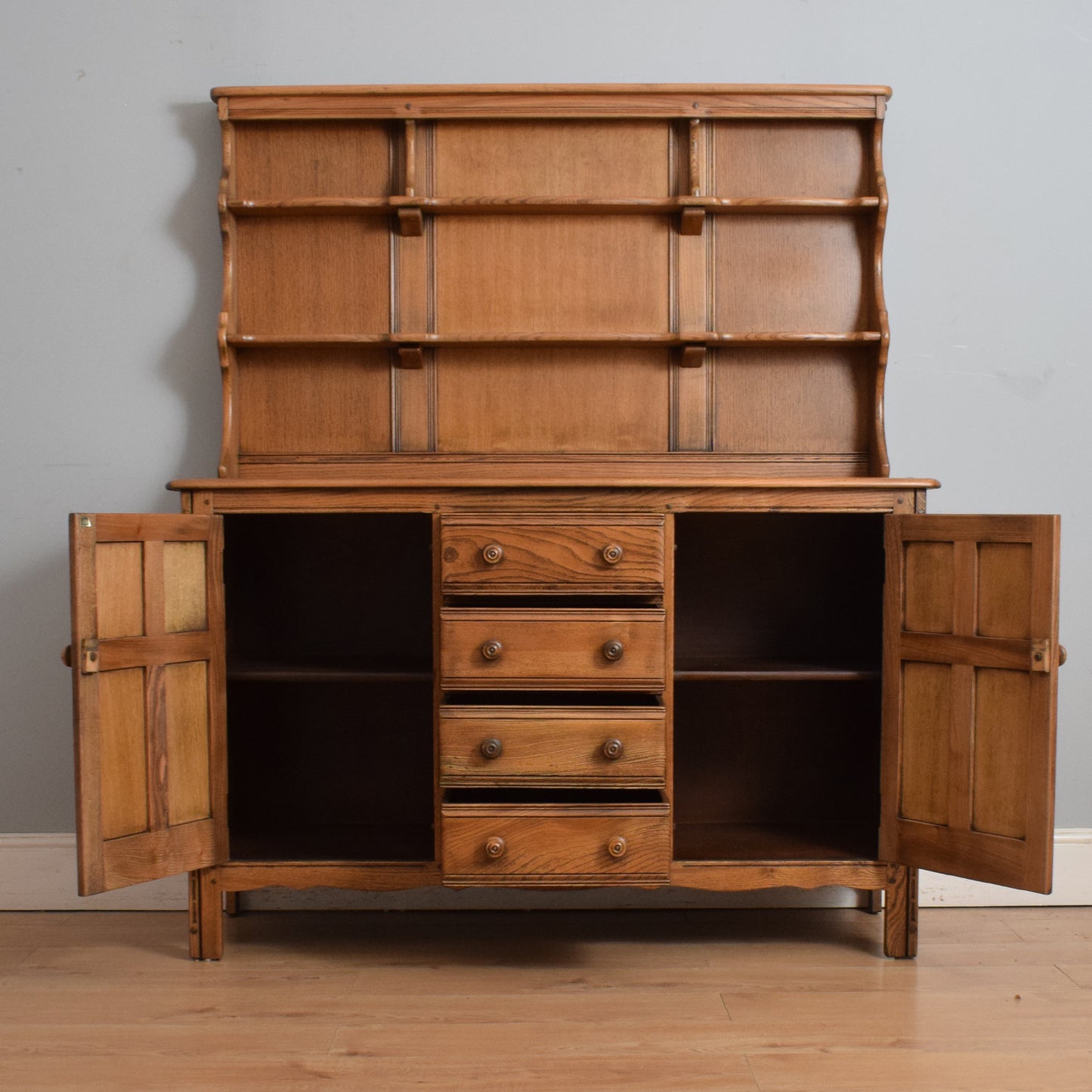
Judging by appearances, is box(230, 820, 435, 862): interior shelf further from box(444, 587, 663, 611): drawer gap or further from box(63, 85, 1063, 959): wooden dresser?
box(444, 587, 663, 611): drawer gap

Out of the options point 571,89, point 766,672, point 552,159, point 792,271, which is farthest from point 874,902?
point 571,89

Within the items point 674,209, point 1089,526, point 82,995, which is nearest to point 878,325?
point 674,209

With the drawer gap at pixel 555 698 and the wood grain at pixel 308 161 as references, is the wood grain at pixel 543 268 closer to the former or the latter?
the wood grain at pixel 308 161

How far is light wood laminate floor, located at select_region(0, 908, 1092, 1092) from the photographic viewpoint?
1.75 meters

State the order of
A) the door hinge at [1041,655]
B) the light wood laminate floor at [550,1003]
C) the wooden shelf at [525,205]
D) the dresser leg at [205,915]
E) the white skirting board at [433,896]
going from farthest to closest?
the white skirting board at [433,896]
the wooden shelf at [525,205]
the dresser leg at [205,915]
the door hinge at [1041,655]
the light wood laminate floor at [550,1003]

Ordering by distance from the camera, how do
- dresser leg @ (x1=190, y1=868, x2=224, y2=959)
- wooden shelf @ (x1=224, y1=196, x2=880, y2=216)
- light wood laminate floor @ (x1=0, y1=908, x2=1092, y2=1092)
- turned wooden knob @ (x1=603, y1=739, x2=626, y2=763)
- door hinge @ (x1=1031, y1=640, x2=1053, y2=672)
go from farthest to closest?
wooden shelf @ (x1=224, y1=196, x2=880, y2=216) < dresser leg @ (x1=190, y1=868, x2=224, y2=959) < turned wooden knob @ (x1=603, y1=739, x2=626, y2=763) < door hinge @ (x1=1031, y1=640, x2=1053, y2=672) < light wood laminate floor @ (x1=0, y1=908, x2=1092, y2=1092)

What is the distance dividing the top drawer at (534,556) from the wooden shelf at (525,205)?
2.99 ft

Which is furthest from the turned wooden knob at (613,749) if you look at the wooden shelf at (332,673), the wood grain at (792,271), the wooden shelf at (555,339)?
the wood grain at (792,271)

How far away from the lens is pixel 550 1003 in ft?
6.61

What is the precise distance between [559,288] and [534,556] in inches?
33.2

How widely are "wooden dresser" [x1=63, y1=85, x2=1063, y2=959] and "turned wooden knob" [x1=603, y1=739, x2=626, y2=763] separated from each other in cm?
8

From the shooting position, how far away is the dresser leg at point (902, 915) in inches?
87.2

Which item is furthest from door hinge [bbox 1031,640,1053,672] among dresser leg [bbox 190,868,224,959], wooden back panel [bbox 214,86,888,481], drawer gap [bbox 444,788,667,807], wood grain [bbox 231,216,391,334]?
dresser leg [bbox 190,868,224,959]

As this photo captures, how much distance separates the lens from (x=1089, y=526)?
2631 millimetres
